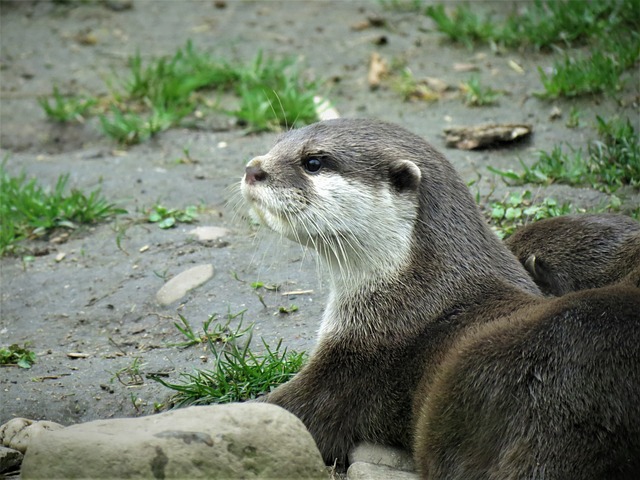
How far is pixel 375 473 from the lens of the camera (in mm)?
3521

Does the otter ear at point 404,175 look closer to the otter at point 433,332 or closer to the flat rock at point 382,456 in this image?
the otter at point 433,332

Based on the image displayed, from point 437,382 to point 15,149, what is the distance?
4.74 m

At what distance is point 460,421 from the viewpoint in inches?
128

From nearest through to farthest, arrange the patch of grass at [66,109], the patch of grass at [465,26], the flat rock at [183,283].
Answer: the flat rock at [183,283]
the patch of grass at [66,109]
the patch of grass at [465,26]

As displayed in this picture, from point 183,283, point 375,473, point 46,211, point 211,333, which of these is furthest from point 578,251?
point 46,211

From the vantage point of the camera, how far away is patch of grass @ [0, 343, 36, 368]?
179 inches

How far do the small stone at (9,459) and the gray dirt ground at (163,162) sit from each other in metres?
0.43

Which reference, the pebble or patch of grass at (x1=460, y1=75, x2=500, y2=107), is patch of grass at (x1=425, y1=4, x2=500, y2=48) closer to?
patch of grass at (x1=460, y1=75, x2=500, y2=107)

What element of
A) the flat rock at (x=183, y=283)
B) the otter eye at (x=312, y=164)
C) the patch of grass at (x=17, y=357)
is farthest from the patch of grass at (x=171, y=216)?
the otter eye at (x=312, y=164)

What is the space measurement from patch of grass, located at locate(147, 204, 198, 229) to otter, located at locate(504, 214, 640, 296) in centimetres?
211

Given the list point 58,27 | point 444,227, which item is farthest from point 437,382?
point 58,27

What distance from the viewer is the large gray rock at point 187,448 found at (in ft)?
9.78

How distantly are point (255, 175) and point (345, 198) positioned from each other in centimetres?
39

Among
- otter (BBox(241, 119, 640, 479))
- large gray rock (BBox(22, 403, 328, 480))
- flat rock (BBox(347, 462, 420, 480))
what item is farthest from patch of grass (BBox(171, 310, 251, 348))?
large gray rock (BBox(22, 403, 328, 480))
